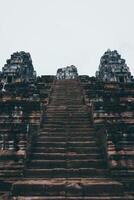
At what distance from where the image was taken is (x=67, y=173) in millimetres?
7914

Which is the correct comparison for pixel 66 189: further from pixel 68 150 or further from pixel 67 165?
pixel 68 150

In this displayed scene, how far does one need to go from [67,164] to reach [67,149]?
0.72 metres

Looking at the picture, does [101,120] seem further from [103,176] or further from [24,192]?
[24,192]

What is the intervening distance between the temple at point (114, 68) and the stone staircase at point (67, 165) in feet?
35.7

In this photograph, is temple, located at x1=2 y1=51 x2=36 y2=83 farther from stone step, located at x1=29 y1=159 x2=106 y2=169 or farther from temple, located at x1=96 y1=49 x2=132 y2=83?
stone step, located at x1=29 y1=159 x2=106 y2=169

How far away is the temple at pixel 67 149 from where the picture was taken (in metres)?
6.80

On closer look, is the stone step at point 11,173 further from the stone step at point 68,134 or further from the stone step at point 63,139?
the stone step at point 68,134

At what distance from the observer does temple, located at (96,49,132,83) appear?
23.2m

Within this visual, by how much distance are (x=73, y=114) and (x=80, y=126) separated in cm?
133

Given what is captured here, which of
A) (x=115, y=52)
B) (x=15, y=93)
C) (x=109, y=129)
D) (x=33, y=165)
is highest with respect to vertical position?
(x=115, y=52)

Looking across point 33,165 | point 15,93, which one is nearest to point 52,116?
point 15,93

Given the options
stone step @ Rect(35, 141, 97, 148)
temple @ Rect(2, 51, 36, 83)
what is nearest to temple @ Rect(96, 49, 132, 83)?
temple @ Rect(2, 51, 36, 83)

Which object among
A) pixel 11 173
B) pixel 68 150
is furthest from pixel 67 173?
pixel 11 173

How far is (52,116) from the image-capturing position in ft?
38.7
